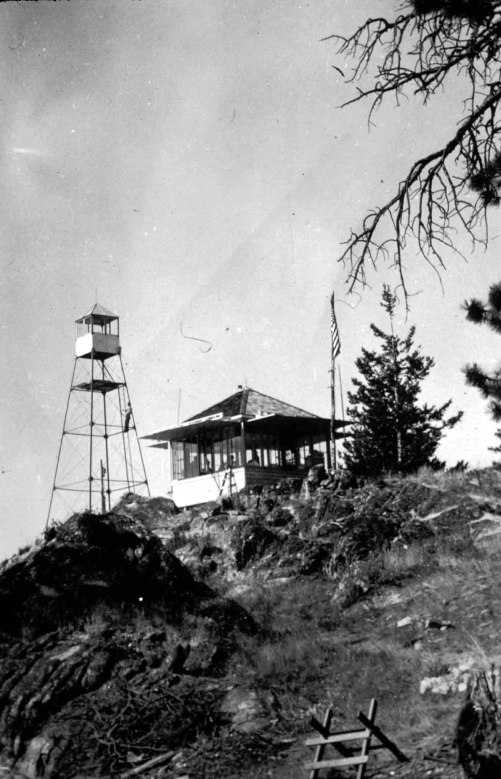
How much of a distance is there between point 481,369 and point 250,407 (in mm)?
18291

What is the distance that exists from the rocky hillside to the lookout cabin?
1257cm

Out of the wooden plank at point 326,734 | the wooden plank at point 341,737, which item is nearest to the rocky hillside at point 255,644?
the wooden plank at point 326,734

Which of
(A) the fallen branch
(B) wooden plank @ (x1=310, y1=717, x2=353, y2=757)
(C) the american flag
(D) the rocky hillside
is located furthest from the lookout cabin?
(B) wooden plank @ (x1=310, y1=717, x2=353, y2=757)

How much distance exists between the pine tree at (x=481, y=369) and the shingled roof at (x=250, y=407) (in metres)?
16.3

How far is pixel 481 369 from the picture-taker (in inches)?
647

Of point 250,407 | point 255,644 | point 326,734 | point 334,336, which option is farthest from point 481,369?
point 250,407

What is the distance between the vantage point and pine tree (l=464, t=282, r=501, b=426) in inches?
598

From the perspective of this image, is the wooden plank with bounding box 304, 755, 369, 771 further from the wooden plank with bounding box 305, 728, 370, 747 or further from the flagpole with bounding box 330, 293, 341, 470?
the flagpole with bounding box 330, 293, 341, 470

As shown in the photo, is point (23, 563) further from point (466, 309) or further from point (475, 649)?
point (466, 309)

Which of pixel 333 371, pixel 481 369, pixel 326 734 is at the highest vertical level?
pixel 333 371

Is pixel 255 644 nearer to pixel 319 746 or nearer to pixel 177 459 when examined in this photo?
pixel 319 746

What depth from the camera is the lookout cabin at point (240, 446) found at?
32.4m

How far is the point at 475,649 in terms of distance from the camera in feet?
31.6

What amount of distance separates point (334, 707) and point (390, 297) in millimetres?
32078
